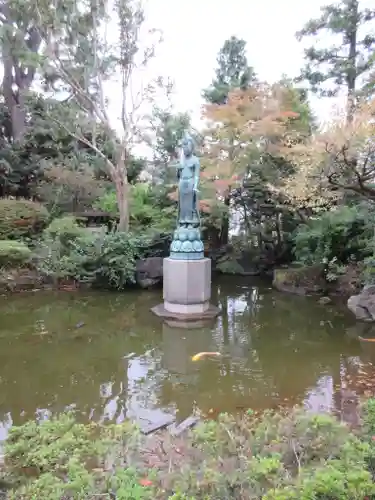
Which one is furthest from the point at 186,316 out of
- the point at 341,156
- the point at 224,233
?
the point at 224,233

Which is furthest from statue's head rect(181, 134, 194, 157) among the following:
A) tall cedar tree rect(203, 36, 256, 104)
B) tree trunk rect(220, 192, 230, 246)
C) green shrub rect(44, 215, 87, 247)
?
tall cedar tree rect(203, 36, 256, 104)

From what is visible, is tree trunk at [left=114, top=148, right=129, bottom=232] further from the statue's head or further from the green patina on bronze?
the statue's head

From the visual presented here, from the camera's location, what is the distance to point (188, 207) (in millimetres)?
6988

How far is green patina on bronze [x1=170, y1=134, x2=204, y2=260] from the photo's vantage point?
6.88 metres

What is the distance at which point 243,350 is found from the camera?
5.18 metres

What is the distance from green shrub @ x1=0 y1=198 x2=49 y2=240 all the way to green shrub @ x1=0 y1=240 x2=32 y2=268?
4.17 feet

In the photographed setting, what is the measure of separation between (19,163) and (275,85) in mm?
8682

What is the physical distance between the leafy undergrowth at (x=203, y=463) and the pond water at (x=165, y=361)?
1505 mm

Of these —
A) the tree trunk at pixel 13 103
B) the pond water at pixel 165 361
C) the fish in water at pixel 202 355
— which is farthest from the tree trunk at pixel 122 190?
the fish in water at pixel 202 355

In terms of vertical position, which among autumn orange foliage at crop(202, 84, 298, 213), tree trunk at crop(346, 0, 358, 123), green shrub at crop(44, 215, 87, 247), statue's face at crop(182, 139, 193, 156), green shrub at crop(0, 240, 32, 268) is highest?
tree trunk at crop(346, 0, 358, 123)

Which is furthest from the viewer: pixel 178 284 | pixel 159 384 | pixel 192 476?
pixel 178 284

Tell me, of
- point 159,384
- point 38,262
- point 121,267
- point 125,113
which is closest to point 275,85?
point 125,113

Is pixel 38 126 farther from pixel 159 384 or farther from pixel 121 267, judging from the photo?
pixel 159 384

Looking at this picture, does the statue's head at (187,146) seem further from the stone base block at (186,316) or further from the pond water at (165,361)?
the pond water at (165,361)
